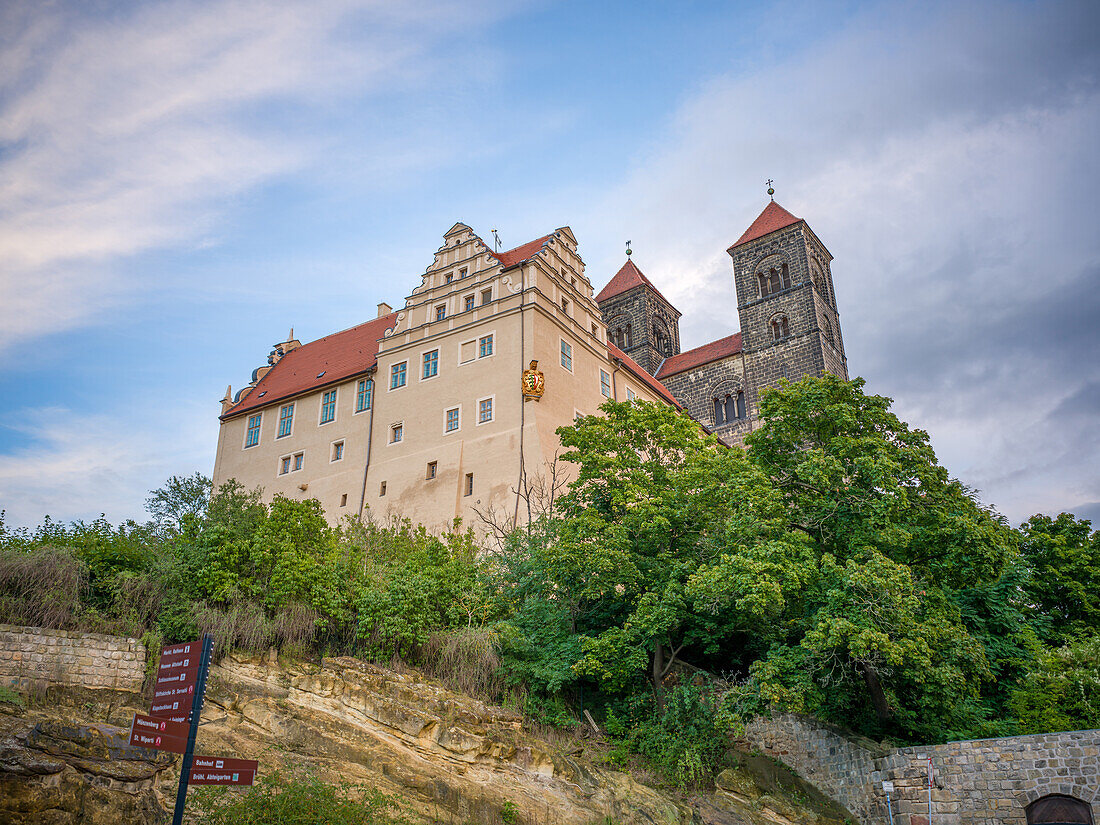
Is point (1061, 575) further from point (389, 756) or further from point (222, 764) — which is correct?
point (222, 764)

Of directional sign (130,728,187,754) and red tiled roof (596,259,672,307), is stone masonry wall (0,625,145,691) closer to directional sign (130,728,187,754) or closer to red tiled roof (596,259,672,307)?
directional sign (130,728,187,754)

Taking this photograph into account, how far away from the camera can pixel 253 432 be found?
3506cm

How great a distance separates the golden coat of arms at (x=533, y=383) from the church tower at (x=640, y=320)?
24.8 metres

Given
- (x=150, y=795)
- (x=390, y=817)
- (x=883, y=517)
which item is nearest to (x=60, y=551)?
(x=150, y=795)

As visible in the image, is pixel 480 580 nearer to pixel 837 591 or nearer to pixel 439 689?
pixel 439 689

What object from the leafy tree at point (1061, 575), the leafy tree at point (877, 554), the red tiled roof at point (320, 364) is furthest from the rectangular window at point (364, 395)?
the leafy tree at point (1061, 575)

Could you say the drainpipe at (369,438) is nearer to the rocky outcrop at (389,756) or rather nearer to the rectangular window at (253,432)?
the rectangular window at (253,432)

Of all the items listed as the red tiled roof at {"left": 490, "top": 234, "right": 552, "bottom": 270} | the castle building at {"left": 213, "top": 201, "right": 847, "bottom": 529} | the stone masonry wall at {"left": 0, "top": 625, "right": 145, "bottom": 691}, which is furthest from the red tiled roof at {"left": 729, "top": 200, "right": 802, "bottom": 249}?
the stone masonry wall at {"left": 0, "top": 625, "right": 145, "bottom": 691}

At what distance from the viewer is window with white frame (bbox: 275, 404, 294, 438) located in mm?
34062

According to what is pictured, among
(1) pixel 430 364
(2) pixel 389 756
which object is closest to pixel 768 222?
(1) pixel 430 364

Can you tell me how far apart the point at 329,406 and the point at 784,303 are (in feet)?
82.7

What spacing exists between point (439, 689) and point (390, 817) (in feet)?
15.1

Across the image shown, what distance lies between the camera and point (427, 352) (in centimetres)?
3122

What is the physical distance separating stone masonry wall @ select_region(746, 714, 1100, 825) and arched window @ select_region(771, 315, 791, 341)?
96.5 feet
